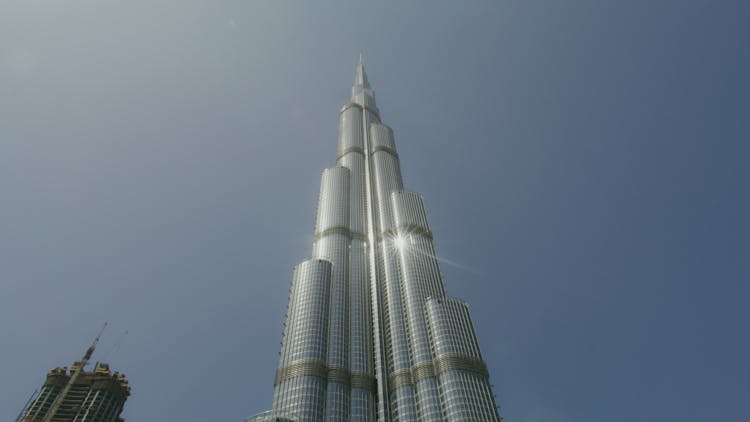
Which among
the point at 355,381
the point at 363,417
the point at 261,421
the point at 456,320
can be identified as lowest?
the point at 261,421

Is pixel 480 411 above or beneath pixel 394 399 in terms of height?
beneath

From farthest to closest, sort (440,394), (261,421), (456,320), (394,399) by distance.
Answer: (456,320)
(394,399)
(440,394)
(261,421)

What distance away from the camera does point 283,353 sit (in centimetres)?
19838

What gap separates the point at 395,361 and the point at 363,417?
2719 centimetres

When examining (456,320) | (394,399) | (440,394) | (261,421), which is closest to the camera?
(261,421)

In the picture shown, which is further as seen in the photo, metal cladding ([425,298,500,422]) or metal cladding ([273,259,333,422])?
metal cladding ([273,259,333,422])

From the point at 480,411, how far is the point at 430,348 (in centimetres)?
3449

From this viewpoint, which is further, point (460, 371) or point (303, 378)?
point (303, 378)

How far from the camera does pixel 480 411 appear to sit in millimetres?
164750

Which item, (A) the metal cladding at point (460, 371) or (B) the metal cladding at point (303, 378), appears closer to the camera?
(A) the metal cladding at point (460, 371)

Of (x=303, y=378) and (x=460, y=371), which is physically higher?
(x=303, y=378)

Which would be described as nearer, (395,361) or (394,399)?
(394,399)

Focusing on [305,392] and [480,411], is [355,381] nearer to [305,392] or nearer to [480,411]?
[305,392]

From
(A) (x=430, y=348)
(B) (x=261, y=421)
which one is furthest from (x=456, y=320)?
(B) (x=261, y=421)
